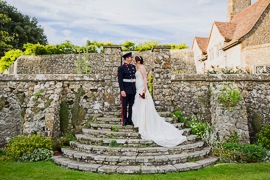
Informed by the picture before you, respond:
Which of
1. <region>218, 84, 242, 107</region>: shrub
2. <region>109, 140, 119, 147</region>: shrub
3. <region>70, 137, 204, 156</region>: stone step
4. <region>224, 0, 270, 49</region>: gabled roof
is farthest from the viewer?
<region>224, 0, 270, 49</region>: gabled roof

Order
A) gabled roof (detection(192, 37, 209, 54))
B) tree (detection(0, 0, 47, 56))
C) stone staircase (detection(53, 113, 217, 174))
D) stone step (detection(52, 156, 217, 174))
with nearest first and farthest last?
→ stone step (detection(52, 156, 217, 174)), stone staircase (detection(53, 113, 217, 174)), gabled roof (detection(192, 37, 209, 54)), tree (detection(0, 0, 47, 56))

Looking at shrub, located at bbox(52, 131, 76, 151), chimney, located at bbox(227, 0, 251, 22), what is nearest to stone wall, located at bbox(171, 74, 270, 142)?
shrub, located at bbox(52, 131, 76, 151)

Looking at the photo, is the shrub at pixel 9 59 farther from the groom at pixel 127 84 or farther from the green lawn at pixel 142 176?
the green lawn at pixel 142 176

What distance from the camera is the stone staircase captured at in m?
6.43

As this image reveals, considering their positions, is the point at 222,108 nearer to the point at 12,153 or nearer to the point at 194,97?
the point at 194,97

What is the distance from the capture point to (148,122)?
7859mm

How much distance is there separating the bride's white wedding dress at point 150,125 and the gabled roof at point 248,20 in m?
14.3

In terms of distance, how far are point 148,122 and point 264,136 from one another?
398cm

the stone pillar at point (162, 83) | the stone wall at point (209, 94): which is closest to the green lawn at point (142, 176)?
the stone wall at point (209, 94)

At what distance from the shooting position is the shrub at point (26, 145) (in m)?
7.62

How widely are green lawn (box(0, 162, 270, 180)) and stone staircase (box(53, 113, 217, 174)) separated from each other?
26 cm

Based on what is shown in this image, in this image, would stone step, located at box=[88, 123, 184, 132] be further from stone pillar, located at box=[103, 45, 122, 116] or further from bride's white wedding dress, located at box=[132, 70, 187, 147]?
stone pillar, located at box=[103, 45, 122, 116]

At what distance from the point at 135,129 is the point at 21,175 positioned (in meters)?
3.28

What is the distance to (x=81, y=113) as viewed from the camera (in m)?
9.76
